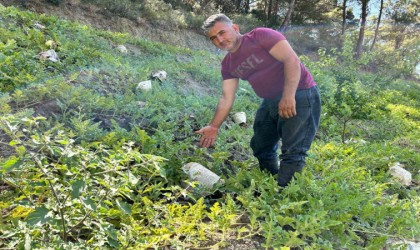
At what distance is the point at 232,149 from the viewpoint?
323cm

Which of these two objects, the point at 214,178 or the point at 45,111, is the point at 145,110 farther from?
the point at 214,178

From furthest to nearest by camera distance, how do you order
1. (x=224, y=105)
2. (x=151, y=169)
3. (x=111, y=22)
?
(x=111, y=22)
(x=224, y=105)
(x=151, y=169)

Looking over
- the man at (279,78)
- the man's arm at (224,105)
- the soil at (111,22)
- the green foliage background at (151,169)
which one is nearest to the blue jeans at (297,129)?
the man at (279,78)

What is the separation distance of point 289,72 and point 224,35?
0.50 meters

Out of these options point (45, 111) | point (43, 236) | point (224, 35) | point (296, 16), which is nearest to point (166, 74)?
point (45, 111)

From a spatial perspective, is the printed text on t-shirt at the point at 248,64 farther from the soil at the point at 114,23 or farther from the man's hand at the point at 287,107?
the soil at the point at 114,23

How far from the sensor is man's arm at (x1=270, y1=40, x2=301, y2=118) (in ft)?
7.08

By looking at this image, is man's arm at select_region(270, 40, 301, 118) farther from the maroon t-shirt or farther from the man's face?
the man's face

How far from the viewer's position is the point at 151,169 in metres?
2.12

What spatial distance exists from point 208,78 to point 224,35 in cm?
350

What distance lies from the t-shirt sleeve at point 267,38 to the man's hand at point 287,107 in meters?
0.36

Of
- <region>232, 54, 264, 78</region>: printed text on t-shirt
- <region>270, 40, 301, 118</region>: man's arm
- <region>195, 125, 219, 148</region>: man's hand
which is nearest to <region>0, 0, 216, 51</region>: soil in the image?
<region>195, 125, 219, 148</region>: man's hand

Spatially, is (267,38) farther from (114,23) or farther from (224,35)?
(114,23)

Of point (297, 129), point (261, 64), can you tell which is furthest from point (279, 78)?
point (297, 129)
